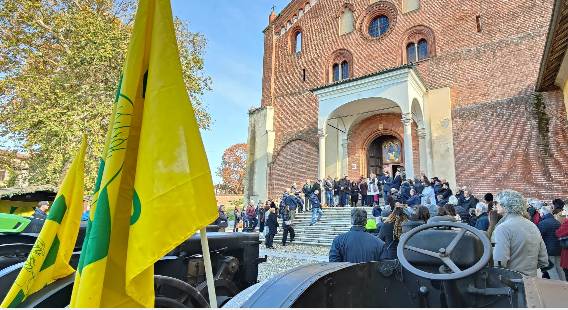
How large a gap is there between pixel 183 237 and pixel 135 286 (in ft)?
0.95

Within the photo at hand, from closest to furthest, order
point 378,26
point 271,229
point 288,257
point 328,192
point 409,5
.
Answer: point 288,257, point 271,229, point 328,192, point 409,5, point 378,26

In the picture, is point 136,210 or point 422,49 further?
point 422,49

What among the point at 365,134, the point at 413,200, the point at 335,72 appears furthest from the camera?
the point at 335,72

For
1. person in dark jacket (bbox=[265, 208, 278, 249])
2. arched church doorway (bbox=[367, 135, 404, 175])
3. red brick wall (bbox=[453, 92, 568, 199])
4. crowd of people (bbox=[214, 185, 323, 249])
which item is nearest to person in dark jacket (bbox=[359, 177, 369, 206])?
crowd of people (bbox=[214, 185, 323, 249])

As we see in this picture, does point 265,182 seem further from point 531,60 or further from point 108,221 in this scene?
point 108,221

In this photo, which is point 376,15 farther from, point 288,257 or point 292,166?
point 288,257

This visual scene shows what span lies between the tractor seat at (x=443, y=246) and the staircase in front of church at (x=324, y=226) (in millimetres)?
9787

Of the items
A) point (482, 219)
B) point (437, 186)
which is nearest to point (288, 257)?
point (482, 219)

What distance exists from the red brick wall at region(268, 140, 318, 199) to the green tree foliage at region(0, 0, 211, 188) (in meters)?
7.05

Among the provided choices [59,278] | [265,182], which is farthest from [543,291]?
[265,182]

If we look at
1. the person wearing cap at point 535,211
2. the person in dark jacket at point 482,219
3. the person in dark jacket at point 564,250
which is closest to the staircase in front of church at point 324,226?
the person wearing cap at point 535,211

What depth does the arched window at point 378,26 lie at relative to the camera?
19.2 m

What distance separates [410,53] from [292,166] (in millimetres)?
8765

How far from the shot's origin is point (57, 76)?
1392cm
